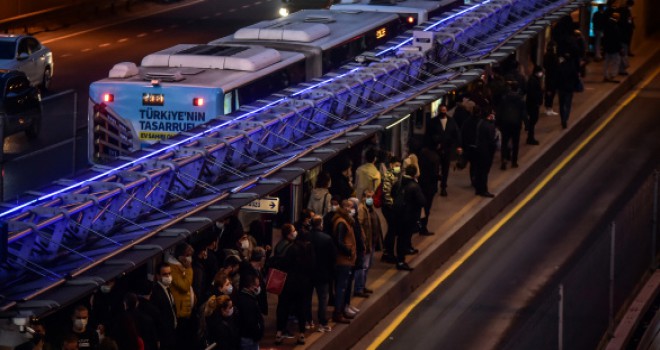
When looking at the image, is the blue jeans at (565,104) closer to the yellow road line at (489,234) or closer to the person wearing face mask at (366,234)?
the yellow road line at (489,234)

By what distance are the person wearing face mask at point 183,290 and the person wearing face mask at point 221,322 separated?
0.57 m

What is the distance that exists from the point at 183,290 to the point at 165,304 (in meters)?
0.49

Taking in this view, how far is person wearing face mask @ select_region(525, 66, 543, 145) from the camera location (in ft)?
92.7

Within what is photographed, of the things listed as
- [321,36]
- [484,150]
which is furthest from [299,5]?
[484,150]

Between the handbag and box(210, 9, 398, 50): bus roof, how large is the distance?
10.9 metres

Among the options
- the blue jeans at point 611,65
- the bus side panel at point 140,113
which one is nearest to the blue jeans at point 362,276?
the bus side panel at point 140,113

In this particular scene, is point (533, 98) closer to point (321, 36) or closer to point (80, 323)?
point (321, 36)

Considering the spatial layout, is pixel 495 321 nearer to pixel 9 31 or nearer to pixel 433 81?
pixel 433 81

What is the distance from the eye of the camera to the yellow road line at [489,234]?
64.4 ft

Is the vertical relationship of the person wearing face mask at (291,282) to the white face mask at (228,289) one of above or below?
below

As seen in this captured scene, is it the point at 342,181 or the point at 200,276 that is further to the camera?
the point at 342,181

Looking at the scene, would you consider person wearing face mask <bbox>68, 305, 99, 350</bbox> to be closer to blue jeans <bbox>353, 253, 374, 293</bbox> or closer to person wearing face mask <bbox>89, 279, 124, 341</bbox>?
person wearing face mask <bbox>89, 279, 124, 341</bbox>

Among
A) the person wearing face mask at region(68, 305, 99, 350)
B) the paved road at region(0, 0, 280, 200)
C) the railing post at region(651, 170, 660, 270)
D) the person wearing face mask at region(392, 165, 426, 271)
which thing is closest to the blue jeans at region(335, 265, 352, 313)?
the person wearing face mask at region(392, 165, 426, 271)

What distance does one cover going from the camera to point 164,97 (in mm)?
23359
